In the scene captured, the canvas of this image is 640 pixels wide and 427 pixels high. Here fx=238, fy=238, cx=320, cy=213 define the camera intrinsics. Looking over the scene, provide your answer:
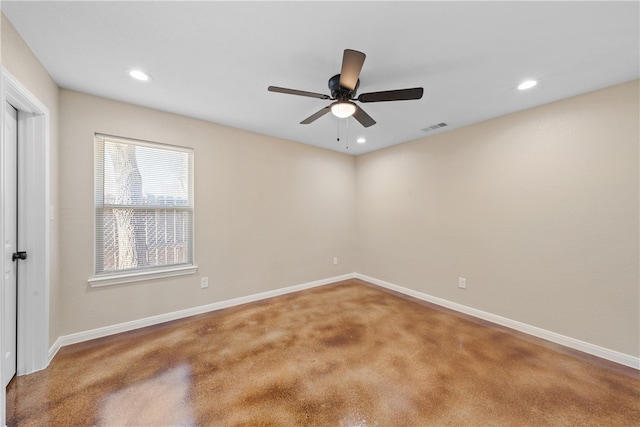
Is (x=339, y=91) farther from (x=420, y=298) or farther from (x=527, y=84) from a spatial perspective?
(x=420, y=298)

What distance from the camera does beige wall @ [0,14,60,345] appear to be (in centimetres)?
150

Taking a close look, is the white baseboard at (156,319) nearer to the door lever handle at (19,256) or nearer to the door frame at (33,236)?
the door frame at (33,236)

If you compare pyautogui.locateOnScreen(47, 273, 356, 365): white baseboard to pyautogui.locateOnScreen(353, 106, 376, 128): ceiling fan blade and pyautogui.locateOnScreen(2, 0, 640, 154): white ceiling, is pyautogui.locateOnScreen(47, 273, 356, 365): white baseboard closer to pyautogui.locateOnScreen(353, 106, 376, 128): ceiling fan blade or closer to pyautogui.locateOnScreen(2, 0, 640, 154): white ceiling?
pyautogui.locateOnScreen(2, 0, 640, 154): white ceiling

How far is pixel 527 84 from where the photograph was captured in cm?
217

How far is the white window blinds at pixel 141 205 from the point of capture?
8.23ft

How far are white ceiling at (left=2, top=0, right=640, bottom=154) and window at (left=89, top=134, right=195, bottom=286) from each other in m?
0.58

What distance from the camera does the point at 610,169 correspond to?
2.20m

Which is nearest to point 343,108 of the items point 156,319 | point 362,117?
point 362,117

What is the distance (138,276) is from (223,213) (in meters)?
1.16

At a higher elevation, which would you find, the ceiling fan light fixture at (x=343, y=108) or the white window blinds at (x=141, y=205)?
the ceiling fan light fixture at (x=343, y=108)

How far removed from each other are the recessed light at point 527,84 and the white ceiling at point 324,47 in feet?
0.22

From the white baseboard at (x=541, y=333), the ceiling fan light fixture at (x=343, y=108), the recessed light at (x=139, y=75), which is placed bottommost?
the white baseboard at (x=541, y=333)

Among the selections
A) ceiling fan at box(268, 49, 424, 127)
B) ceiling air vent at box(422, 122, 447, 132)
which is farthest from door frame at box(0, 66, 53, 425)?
ceiling air vent at box(422, 122, 447, 132)

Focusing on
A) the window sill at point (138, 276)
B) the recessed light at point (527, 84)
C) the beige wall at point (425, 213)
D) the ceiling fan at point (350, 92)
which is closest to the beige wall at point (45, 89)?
the beige wall at point (425, 213)
